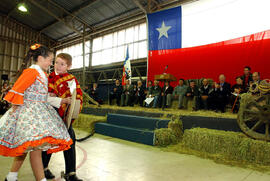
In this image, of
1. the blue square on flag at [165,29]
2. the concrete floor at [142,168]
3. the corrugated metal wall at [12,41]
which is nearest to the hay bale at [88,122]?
the concrete floor at [142,168]

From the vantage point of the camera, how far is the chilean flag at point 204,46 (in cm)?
526

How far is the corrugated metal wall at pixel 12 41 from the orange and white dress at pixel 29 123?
17899 mm

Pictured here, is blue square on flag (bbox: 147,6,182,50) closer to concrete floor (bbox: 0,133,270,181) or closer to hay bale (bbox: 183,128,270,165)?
hay bale (bbox: 183,128,270,165)

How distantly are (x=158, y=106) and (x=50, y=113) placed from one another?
184 inches

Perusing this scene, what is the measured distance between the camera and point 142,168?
2279 mm

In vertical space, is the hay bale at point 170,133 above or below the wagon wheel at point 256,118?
below

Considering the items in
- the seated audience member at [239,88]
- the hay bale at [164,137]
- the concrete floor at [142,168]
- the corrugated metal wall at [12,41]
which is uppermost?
the corrugated metal wall at [12,41]

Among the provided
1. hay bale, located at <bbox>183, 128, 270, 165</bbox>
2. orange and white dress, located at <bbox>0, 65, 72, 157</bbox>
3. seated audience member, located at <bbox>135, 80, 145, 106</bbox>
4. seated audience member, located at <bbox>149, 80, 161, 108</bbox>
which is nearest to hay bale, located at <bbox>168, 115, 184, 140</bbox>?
hay bale, located at <bbox>183, 128, 270, 165</bbox>

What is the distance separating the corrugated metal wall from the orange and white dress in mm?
17899

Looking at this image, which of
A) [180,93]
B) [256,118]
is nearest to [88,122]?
[180,93]

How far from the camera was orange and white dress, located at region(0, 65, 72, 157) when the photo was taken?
136 centimetres

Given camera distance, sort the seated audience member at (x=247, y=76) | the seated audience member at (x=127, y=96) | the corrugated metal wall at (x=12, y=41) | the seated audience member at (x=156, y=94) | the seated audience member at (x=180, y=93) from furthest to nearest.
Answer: the corrugated metal wall at (x=12, y=41) < the seated audience member at (x=127, y=96) < the seated audience member at (x=156, y=94) < the seated audience member at (x=180, y=93) < the seated audience member at (x=247, y=76)

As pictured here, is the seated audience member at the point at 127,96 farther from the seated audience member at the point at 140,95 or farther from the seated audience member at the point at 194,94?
the seated audience member at the point at 194,94

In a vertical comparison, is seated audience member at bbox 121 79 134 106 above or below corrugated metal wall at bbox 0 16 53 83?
below
